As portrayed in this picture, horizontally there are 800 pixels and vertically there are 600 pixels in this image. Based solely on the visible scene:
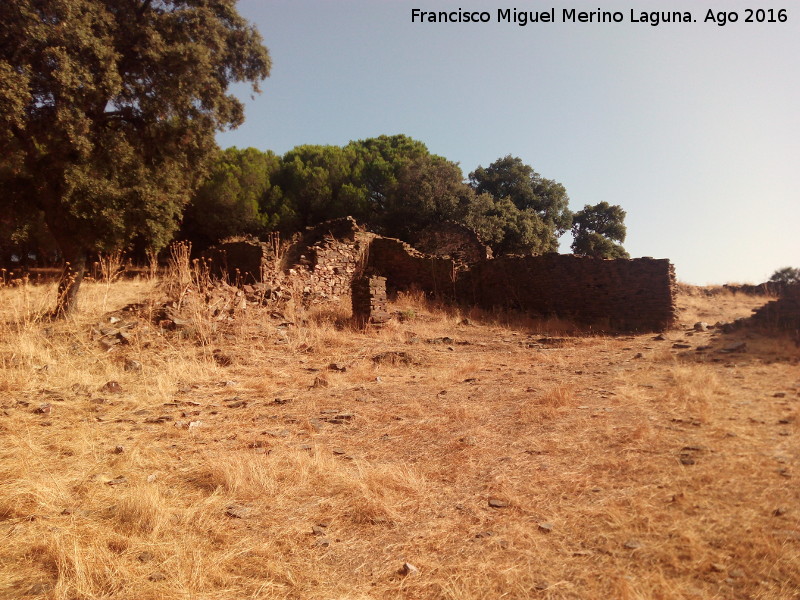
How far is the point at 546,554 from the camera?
2.57 m

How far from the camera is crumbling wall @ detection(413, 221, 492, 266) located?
19.1m

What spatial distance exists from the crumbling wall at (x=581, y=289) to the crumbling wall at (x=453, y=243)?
3505mm

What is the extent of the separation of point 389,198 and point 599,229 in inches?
506

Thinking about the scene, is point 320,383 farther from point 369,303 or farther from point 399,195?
point 399,195

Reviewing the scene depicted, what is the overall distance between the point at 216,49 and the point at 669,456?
512 inches

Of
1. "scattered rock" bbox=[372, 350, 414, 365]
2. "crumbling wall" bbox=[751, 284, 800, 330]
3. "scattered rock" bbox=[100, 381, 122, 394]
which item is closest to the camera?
"scattered rock" bbox=[100, 381, 122, 394]

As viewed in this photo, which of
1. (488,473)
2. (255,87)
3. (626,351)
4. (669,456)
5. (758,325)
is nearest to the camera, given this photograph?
(669,456)

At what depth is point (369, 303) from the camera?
34.9 ft

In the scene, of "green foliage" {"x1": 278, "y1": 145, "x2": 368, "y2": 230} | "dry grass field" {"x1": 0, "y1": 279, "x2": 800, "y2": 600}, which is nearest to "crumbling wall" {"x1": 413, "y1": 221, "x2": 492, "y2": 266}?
"green foliage" {"x1": 278, "y1": 145, "x2": 368, "y2": 230}

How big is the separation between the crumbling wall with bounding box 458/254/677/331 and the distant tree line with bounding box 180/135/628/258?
26.3 ft

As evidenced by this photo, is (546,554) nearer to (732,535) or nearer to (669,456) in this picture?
(732,535)

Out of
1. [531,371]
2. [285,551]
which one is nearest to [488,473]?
[285,551]

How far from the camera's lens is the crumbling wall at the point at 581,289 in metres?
12.3

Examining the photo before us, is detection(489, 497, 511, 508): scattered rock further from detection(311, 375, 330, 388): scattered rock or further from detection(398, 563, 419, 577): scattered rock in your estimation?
detection(311, 375, 330, 388): scattered rock
